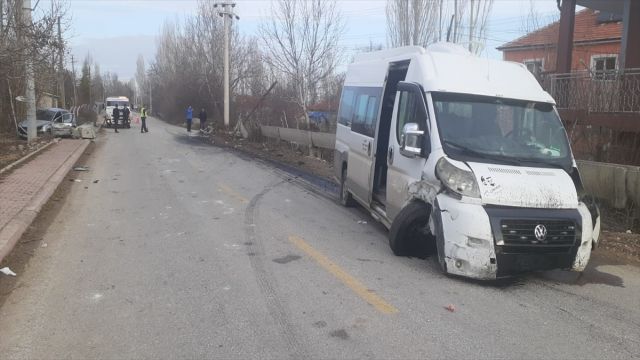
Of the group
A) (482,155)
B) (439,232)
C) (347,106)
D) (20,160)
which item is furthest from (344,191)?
(20,160)

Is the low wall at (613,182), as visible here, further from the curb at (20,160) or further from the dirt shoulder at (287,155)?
the curb at (20,160)

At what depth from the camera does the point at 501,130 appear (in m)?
6.66

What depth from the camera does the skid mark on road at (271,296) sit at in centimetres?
430

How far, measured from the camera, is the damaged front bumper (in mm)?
5574

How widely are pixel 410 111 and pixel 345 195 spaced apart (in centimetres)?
353

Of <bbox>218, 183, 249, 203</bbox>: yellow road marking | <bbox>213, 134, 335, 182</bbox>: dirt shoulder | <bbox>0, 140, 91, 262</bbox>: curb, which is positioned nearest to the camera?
<bbox>0, 140, 91, 262</bbox>: curb

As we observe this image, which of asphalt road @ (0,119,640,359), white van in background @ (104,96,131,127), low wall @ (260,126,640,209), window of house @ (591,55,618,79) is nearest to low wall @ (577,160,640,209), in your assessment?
low wall @ (260,126,640,209)

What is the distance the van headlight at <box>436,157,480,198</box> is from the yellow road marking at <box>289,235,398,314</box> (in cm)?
142

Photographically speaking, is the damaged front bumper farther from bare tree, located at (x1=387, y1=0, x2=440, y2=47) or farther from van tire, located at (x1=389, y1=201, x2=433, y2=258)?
bare tree, located at (x1=387, y1=0, x2=440, y2=47)

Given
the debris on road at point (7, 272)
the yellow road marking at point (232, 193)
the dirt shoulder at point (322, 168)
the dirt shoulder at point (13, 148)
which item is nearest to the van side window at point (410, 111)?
the dirt shoulder at point (322, 168)

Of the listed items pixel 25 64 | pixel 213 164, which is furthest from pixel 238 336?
pixel 25 64

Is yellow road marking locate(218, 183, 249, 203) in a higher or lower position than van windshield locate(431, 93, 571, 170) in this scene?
lower

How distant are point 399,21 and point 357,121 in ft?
Answer: 76.7

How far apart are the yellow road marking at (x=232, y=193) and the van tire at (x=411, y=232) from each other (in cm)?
474
